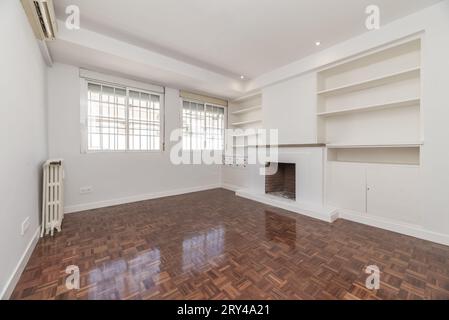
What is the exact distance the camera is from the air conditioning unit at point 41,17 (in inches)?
74.1

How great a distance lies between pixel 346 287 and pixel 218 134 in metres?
4.74

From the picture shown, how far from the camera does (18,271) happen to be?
5.48 feet

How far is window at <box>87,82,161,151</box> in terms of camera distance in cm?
377

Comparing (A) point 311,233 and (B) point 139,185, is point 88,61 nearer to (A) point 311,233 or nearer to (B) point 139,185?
(B) point 139,185

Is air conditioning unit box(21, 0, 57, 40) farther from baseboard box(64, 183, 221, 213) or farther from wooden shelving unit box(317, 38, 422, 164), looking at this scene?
wooden shelving unit box(317, 38, 422, 164)

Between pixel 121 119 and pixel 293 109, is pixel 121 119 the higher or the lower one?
the lower one

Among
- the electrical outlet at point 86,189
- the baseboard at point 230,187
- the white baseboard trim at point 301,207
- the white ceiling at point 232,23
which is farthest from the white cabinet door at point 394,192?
the electrical outlet at point 86,189

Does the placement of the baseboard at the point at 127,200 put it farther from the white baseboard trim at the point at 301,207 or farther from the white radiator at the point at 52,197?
the white baseboard trim at the point at 301,207

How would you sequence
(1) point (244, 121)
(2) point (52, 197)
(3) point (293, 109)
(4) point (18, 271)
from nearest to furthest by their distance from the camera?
(4) point (18, 271) < (2) point (52, 197) < (3) point (293, 109) < (1) point (244, 121)

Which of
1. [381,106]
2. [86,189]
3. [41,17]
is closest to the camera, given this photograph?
[41,17]

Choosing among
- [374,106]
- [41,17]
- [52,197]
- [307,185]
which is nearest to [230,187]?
[307,185]

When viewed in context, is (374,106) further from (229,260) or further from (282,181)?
(229,260)

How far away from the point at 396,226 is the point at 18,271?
4.42 metres

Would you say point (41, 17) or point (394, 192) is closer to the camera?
point (41, 17)
